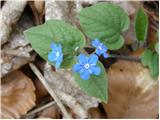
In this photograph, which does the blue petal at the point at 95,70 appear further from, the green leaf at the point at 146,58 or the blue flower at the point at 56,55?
the green leaf at the point at 146,58

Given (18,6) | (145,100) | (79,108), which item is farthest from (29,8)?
(145,100)

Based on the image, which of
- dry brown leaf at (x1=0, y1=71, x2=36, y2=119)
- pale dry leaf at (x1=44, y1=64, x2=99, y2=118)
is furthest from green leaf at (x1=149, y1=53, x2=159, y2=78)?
dry brown leaf at (x1=0, y1=71, x2=36, y2=119)

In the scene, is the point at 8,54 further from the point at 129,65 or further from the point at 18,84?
the point at 129,65

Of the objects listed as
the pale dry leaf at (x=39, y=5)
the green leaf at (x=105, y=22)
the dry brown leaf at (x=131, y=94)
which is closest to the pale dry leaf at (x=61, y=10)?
the pale dry leaf at (x=39, y=5)

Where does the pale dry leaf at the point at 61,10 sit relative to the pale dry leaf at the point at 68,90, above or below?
above

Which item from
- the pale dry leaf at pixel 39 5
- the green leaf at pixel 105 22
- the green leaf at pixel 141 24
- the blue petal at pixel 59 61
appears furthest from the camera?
the pale dry leaf at pixel 39 5

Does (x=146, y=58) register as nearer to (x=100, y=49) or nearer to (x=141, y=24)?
(x=141, y=24)

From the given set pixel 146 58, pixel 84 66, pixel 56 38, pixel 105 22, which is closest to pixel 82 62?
pixel 84 66
